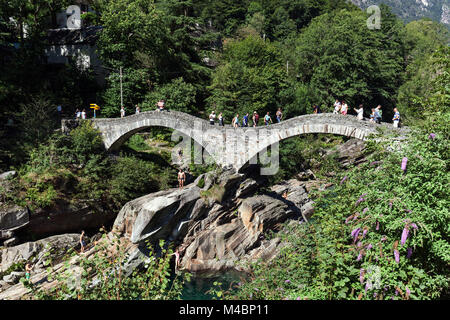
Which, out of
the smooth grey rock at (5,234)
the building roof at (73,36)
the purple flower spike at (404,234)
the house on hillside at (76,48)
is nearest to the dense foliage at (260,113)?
the purple flower spike at (404,234)

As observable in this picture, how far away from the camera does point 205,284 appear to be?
1652 centimetres

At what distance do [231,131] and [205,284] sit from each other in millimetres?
8862

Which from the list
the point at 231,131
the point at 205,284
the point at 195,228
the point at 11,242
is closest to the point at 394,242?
the point at 205,284

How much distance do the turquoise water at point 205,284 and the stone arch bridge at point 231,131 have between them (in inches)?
270

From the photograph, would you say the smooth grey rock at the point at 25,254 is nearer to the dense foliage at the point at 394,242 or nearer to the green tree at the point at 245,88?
the dense foliage at the point at 394,242

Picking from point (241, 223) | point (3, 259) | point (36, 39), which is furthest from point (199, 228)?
point (36, 39)

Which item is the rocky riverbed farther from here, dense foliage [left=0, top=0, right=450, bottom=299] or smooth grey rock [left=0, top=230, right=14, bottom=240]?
dense foliage [left=0, top=0, right=450, bottom=299]

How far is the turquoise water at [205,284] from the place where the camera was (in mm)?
15445

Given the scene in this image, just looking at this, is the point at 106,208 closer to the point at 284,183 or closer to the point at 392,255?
the point at 284,183

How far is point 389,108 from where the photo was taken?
36.7 m

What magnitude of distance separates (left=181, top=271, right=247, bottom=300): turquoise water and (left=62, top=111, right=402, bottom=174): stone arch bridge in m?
6.87

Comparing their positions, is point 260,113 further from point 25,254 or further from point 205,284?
point 25,254

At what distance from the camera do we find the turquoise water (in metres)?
15.4

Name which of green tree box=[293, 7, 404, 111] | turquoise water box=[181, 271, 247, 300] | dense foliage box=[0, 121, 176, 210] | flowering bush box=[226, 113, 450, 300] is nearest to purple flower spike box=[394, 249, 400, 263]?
flowering bush box=[226, 113, 450, 300]
